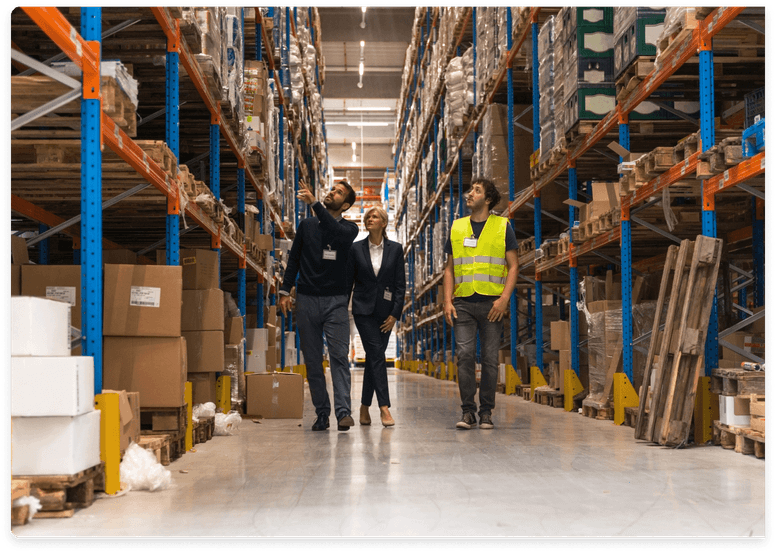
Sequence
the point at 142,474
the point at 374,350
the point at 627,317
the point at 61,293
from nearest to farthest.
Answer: the point at 142,474, the point at 61,293, the point at 374,350, the point at 627,317

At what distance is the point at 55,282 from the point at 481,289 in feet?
9.29

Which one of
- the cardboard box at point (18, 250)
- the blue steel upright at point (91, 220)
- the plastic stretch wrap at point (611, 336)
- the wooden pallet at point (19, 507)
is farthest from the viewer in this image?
the plastic stretch wrap at point (611, 336)

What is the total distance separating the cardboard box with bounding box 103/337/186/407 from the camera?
14.1 feet

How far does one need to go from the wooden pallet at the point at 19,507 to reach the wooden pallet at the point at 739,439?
3.49 m

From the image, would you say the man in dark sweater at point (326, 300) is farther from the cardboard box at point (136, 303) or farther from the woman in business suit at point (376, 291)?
the cardboard box at point (136, 303)

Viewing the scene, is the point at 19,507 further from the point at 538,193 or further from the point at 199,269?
the point at 538,193

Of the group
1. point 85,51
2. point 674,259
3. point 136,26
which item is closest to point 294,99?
point 136,26

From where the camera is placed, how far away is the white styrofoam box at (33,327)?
9.50 feet

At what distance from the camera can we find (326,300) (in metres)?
5.59

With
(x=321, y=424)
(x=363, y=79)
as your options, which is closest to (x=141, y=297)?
(x=321, y=424)

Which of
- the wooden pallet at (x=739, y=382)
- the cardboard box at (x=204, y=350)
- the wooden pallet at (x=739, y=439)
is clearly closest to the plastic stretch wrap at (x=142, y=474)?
the cardboard box at (x=204, y=350)

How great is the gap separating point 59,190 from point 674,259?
3.91 m

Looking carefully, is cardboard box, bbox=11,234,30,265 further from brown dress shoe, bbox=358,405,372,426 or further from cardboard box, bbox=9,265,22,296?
brown dress shoe, bbox=358,405,372,426

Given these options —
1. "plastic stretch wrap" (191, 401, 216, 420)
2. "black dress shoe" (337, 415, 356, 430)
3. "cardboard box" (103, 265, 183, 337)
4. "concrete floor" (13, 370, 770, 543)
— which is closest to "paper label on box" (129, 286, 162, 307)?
"cardboard box" (103, 265, 183, 337)
